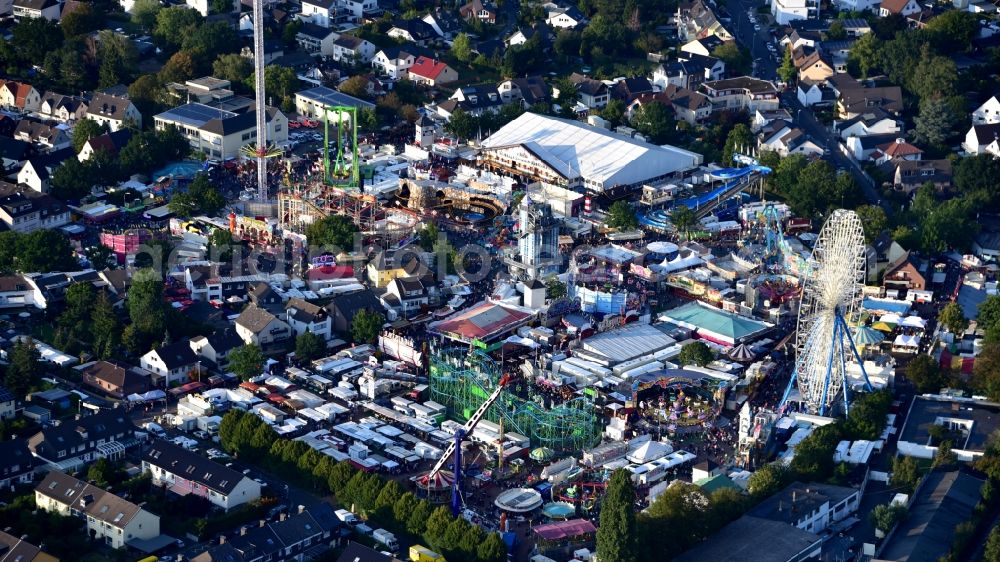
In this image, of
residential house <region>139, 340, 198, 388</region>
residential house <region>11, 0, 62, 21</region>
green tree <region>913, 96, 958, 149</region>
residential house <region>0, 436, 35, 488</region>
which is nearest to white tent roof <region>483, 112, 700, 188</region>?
green tree <region>913, 96, 958, 149</region>

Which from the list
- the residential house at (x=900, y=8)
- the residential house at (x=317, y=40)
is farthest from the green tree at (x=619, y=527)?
the residential house at (x=900, y=8)

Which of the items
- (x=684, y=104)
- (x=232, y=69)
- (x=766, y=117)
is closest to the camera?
(x=766, y=117)

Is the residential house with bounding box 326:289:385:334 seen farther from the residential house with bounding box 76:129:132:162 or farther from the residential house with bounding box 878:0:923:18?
the residential house with bounding box 878:0:923:18

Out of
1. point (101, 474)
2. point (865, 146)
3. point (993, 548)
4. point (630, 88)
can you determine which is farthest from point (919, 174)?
point (101, 474)

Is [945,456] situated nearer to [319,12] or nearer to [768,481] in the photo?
[768,481]

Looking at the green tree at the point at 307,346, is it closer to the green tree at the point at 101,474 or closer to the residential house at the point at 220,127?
the green tree at the point at 101,474

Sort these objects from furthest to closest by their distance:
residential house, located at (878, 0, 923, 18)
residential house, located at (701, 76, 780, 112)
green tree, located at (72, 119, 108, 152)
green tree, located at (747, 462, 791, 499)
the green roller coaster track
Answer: residential house, located at (878, 0, 923, 18) < residential house, located at (701, 76, 780, 112) < green tree, located at (72, 119, 108, 152) < the green roller coaster track < green tree, located at (747, 462, 791, 499)
